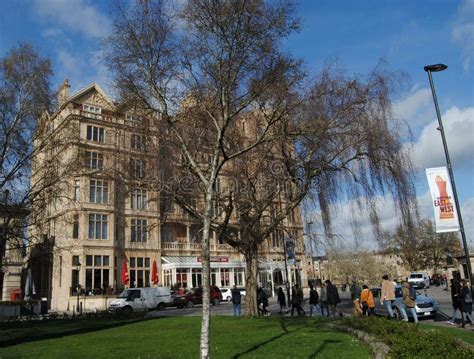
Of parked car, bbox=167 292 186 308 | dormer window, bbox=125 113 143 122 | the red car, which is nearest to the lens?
dormer window, bbox=125 113 143 122

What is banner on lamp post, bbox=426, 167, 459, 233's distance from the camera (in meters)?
14.1

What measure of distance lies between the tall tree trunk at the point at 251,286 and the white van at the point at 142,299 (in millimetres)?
13942

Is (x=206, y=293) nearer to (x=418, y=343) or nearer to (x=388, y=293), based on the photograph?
(x=418, y=343)

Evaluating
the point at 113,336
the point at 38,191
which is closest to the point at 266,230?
the point at 113,336

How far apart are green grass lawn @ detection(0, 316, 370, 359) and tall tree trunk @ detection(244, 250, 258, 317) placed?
14.1 ft

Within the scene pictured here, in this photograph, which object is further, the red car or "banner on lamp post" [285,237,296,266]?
the red car

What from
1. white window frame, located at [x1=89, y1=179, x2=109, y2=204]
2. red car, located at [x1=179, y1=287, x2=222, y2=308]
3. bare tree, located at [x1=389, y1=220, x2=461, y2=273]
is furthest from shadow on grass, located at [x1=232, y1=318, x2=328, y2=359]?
bare tree, located at [x1=389, y1=220, x2=461, y2=273]

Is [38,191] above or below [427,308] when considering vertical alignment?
above

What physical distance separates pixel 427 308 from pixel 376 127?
941 centimetres

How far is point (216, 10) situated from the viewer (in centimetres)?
1078

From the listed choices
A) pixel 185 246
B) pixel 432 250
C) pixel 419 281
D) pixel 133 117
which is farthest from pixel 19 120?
pixel 432 250

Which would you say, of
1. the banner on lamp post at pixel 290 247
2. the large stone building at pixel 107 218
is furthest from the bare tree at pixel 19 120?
the banner on lamp post at pixel 290 247

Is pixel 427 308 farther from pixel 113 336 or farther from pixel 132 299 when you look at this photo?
pixel 132 299

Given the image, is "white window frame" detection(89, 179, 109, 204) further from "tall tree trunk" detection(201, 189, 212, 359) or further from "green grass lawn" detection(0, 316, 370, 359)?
"tall tree trunk" detection(201, 189, 212, 359)
